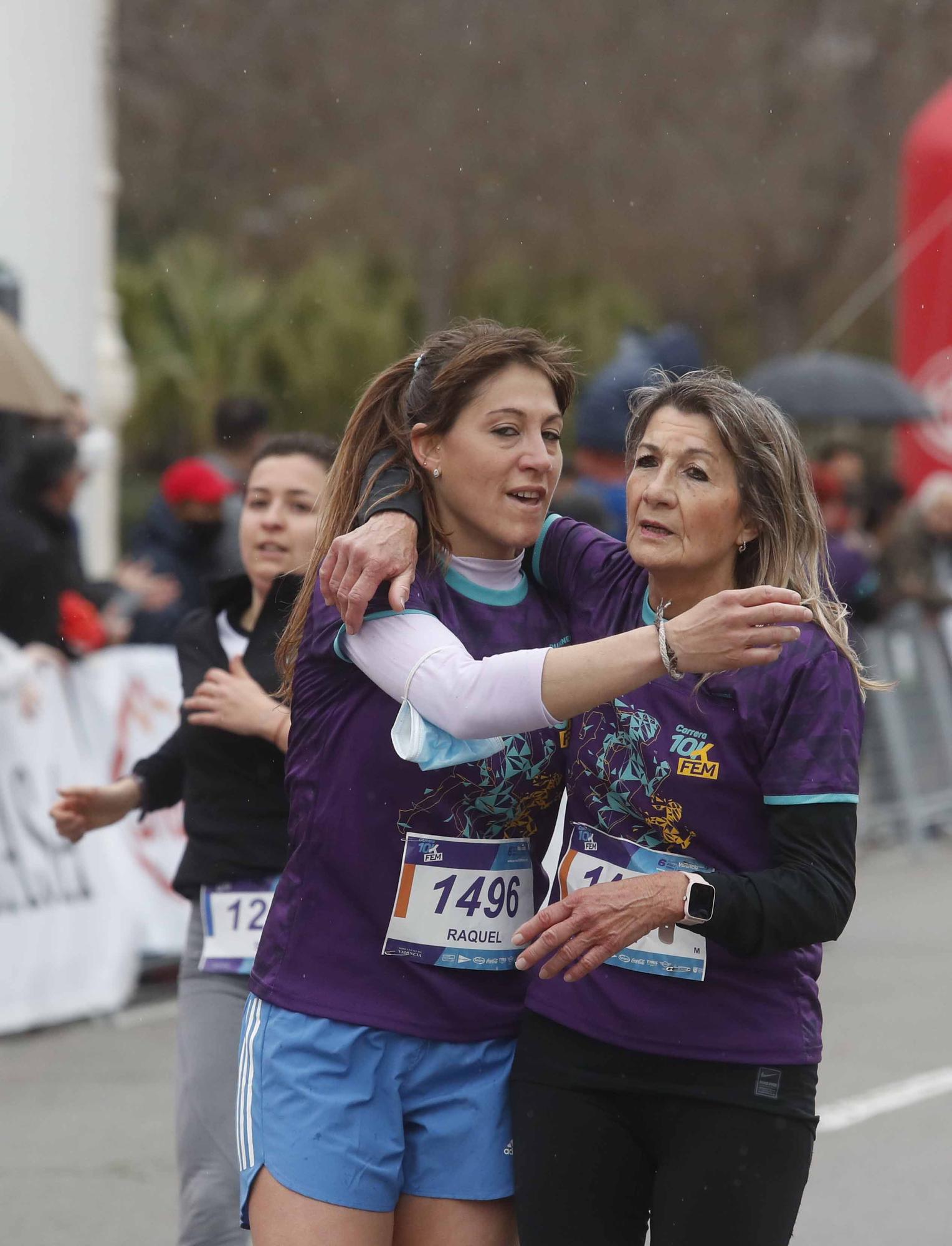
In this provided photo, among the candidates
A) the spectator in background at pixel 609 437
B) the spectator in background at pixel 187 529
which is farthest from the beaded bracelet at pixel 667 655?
the spectator in background at pixel 187 529

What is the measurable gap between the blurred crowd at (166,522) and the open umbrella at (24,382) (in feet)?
0.36

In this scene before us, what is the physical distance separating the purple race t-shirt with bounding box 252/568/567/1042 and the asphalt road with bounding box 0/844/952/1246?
2.33 m

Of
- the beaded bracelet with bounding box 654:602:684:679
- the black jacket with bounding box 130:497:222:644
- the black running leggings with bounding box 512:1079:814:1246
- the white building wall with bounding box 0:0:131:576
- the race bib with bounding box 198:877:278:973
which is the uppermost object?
the white building wall with bounding box 0:0:131:576

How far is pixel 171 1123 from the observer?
19.3 ft

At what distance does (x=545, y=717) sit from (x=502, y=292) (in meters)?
31.7

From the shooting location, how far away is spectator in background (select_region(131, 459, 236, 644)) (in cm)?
827

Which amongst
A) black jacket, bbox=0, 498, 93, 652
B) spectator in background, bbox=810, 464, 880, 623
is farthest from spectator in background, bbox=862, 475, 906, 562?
black jacket, bbox=0, 498, 93, 652

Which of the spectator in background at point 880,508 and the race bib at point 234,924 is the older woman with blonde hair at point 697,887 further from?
the spectator in background at point 880,508

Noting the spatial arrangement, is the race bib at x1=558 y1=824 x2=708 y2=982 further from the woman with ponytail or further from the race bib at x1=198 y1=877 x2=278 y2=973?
the race bib at x1=198 y1=877 x2=278 y2=973

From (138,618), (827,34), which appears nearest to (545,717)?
(138,618)

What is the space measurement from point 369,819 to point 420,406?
2.14 ft

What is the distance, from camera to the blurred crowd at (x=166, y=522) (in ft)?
23.3

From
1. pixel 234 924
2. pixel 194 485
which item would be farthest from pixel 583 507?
pixel 234 924

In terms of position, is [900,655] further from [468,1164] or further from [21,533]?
[468,1164]
